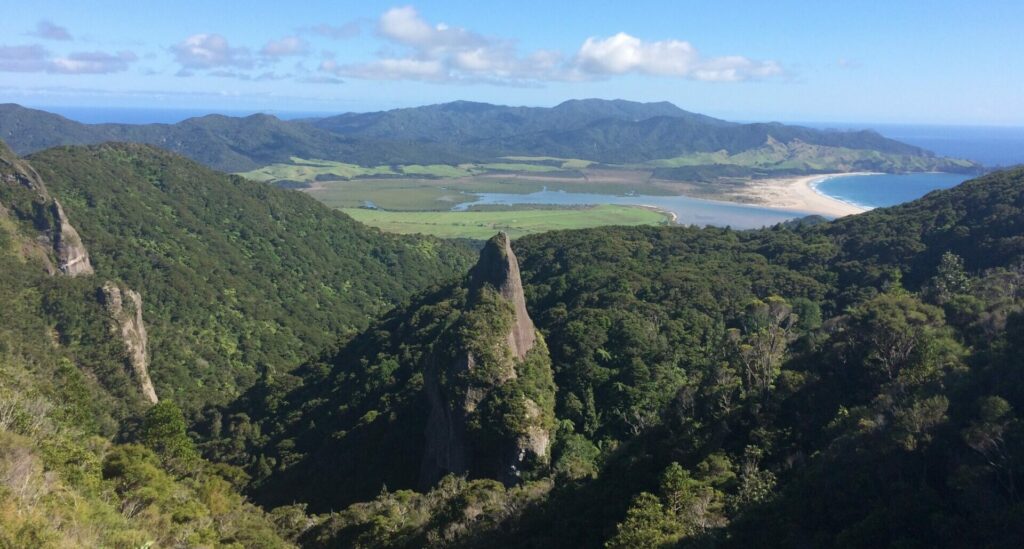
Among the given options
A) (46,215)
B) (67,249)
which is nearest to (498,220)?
(67,249)

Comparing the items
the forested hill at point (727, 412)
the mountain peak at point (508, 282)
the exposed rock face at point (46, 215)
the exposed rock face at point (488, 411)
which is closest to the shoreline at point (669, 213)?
the forested hill at point (727, 412)

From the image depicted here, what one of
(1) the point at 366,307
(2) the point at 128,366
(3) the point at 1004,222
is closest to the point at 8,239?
(2) the point at 128,366

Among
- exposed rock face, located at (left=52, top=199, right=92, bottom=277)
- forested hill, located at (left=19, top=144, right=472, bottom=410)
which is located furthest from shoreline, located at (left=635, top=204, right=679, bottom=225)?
exposed rock face, located at (left=52, top=199, right=92, bottom=277)

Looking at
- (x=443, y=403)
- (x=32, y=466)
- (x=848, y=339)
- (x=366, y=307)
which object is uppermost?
(x=848, y=339)

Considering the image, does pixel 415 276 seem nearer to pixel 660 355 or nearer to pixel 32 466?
pixel 660 355

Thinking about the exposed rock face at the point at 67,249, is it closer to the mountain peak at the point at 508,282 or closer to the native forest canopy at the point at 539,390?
the native forest canopy at the point at 539,390

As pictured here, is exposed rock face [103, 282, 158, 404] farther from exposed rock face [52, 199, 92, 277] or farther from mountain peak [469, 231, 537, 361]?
mountain peak [469, 231, 537, 361]

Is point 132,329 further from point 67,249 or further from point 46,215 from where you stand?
point 46,215
